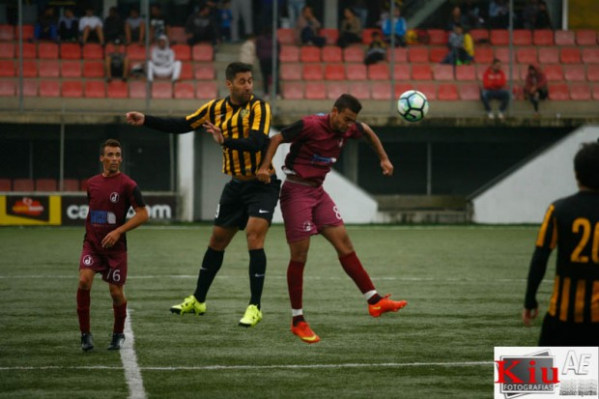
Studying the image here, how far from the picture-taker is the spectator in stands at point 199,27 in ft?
93.7

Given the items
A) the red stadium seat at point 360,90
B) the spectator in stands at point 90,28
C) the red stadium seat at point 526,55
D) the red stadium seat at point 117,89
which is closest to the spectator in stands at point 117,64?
the red stadium seat at point 117,89

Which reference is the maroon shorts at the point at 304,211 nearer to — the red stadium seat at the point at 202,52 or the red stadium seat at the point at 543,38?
the red stadium seat at the point at 202,52

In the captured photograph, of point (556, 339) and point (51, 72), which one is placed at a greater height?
point (51, 72)

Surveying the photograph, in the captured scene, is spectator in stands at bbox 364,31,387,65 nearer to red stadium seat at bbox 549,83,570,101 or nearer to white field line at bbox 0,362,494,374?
red stadium seat at bbox 549,83,570,101

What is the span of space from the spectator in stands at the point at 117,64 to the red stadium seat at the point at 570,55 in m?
11.1

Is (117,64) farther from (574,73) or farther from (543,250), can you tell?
(543,250)

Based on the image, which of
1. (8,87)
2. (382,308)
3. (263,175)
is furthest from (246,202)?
(8,87)

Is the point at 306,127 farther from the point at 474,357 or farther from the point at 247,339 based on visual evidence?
the point at 474,357

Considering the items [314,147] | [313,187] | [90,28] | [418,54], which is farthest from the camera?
[418,54]

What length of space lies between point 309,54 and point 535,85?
571 cm

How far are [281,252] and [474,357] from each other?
1061 centimetres

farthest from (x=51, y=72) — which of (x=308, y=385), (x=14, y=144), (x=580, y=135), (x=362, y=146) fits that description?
(x=308, y=385)

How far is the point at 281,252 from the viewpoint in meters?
18.9

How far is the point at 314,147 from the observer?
9586 mm
